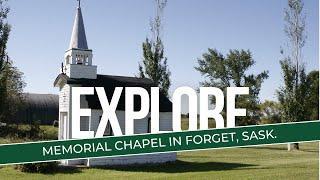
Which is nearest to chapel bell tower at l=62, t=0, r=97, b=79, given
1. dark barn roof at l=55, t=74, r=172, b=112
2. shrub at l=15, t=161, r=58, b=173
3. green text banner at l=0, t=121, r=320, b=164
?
dark barn roof at l=55, t=74, r=172, b=112

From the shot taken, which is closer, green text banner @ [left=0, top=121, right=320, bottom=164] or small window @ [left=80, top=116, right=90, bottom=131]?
green text banner @ [left=0, top=121, right=320, bottom=164]

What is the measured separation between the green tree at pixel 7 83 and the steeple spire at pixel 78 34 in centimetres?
681

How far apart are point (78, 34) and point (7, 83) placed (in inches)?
551

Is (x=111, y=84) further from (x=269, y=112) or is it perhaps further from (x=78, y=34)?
(x=269, y=112)

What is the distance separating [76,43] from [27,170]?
8888 millimetres

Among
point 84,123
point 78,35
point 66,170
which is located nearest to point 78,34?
point 78,35

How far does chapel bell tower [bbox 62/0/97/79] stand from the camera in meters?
27.2

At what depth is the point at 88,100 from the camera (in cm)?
2639

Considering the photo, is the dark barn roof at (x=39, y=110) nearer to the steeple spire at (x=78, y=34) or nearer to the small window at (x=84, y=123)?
the steeple spire at (x=78, y=34)

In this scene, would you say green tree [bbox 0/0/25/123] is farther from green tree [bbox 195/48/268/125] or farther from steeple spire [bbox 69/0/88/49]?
green tree [bbox 195/48/268/125]

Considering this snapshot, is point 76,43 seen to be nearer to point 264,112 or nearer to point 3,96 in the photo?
point 3,96

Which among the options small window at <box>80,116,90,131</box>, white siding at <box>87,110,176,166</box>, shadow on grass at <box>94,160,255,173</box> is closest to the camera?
shadow on grass at <box>94,160,255,173</box>

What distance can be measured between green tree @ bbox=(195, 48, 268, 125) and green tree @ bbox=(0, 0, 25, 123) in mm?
25737

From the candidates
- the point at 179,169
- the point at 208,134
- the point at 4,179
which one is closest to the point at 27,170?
the point at 4,179
